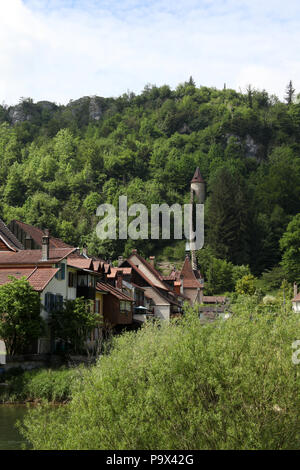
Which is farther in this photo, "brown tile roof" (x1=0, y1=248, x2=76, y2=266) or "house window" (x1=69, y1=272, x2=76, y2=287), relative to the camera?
"house window" (x1=69, y1=272, x2=76, y2=287)

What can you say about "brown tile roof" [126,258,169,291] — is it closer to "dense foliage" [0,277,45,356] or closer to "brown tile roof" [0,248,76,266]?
"brown tile roof" [0,248,76,266]

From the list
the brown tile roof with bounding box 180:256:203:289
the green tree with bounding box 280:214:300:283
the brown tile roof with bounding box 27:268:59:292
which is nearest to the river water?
the brown tile roof with bounding box 27:268:59:292

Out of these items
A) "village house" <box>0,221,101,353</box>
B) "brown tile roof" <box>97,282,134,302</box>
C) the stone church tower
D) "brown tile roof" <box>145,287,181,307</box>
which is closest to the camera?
"village house" <box>0,221,101,353</box>

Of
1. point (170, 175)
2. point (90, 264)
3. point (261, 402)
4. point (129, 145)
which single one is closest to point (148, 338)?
point (261, 402)

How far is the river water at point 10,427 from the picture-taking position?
27.0 metres

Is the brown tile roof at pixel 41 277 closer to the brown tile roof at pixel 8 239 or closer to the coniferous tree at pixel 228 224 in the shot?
the brown tile roof at pixel 8 239

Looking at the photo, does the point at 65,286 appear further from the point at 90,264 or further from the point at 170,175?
the point at 170,175

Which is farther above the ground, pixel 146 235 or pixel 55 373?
pixel 146 235

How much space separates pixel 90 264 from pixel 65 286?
4261 millimetres

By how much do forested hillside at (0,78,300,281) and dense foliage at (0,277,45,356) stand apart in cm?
7578

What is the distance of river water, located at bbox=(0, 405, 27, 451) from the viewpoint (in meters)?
27.0

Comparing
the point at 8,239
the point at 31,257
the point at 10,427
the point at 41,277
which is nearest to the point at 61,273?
the point at 41,277

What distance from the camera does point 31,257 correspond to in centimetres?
4584

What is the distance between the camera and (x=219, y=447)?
1747cm
